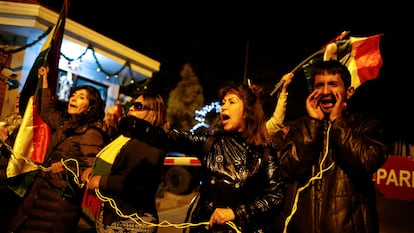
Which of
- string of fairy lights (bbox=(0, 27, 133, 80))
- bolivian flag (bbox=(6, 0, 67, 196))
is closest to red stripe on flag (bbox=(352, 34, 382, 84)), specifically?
bolivian flag (bbox=(6, 0, 67, 196))

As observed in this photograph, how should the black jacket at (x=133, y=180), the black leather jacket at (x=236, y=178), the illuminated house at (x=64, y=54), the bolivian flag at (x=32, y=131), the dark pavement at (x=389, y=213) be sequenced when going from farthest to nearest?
the dark pavement at (x=389, y=213) → the illuminated house at (x=64, y=54) → the bolivian flag at (x=32, y=131) → the black jacket at (x=133, y=180) → the black leather jacket at (x=236, y=178)

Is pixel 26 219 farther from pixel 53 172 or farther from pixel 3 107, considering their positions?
pixel 3 107

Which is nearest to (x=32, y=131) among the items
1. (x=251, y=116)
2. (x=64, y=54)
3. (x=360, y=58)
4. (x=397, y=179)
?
(x=251, y=116)

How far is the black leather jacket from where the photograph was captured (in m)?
2.31

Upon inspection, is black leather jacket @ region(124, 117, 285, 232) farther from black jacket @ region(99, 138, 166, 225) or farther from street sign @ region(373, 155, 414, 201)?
street sign @ region(373, 155, 414, 201)

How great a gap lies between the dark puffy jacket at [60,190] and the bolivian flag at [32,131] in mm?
144

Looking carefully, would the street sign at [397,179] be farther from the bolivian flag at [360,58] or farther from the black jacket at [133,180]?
the black jacket at [133,180]

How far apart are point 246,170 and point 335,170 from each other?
0.61m

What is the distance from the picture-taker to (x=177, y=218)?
7.41m

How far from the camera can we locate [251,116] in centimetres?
262

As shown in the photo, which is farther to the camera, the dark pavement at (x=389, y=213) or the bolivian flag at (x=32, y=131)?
the dark pavement at (x=389, y=213)

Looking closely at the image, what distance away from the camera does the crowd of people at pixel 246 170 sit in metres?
2.23

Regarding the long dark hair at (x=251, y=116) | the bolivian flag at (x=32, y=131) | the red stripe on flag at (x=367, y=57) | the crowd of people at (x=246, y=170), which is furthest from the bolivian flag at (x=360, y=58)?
the bolivian flag at (x=32, y=131)

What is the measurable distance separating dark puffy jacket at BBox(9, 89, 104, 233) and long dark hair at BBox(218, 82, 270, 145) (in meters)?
1.66
